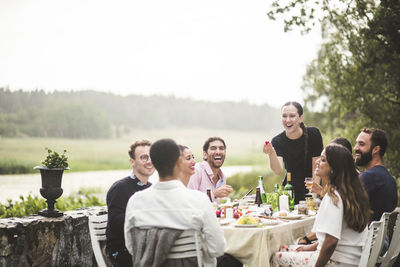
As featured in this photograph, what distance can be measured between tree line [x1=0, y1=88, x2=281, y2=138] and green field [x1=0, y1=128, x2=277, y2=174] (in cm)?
37

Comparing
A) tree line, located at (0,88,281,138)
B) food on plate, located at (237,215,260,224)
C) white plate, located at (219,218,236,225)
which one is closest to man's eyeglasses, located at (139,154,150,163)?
white plate, located at (219,218,236,225)

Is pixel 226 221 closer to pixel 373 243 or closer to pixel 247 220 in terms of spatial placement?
pixel 247 220

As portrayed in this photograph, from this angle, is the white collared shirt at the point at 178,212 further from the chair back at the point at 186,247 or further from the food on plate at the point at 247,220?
the food on plate at the point at 247,220

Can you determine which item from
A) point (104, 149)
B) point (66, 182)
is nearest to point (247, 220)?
point (66, 182)

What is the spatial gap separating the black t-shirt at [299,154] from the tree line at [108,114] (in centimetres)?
799

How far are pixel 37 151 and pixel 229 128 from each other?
18342 millimetres

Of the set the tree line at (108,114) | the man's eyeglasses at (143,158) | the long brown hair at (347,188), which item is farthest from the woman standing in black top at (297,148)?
the tree line at (108,114)

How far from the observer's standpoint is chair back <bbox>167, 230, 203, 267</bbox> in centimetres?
270

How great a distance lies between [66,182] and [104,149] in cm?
461

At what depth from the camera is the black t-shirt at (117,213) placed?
3.47 m

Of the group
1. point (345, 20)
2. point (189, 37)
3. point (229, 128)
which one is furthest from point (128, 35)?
point (345, 20)

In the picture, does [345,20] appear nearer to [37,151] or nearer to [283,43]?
[37,151]

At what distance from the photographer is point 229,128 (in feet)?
100

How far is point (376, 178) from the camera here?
12.9ft
